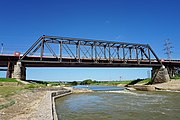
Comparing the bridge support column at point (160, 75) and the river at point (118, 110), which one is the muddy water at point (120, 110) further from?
the bridge support column at point (160, 75)

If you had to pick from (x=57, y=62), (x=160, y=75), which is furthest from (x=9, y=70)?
(x=160, y=75)

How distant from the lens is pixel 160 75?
76.3 m

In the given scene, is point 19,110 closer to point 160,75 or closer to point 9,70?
point 9,70

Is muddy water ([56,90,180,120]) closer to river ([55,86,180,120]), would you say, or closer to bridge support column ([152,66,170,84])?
river ([55,86,180,120])

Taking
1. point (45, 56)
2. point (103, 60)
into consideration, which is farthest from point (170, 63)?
point (45, 56)

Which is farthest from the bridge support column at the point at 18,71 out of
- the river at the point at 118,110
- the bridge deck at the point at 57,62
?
the river at the point at 118,110

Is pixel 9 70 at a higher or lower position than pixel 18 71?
higher

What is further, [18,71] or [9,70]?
[9,70]

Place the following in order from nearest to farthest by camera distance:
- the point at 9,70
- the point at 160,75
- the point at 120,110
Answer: the point at 120,110 < the point at 9,70 < the point at 160,75

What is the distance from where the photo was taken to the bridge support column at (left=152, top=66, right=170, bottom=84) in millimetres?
74050

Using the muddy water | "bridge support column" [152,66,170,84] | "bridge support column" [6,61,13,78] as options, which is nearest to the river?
the muddy water

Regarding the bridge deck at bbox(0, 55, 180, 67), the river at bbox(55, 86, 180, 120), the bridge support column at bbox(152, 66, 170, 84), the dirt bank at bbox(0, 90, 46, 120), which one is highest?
the bridge deck at bbox(0, 55, 180, 67)

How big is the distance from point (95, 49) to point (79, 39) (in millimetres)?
7676

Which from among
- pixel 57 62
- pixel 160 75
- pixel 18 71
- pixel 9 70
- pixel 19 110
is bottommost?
pixel 19 110
